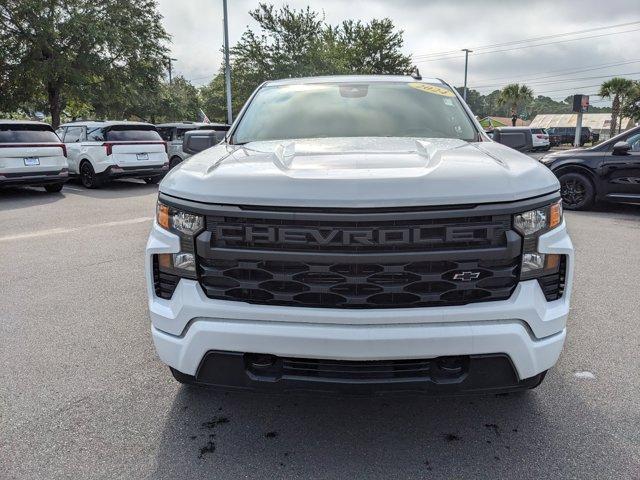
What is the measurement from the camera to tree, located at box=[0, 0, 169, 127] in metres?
20.5

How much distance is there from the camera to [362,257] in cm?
204

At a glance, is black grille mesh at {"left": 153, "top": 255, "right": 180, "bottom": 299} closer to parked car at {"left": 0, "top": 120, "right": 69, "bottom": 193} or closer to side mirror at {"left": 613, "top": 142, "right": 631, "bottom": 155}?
side mirror at {"left": 613, "top": 142, "right": 631, "bottom": 155}

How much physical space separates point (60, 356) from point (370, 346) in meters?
2.45

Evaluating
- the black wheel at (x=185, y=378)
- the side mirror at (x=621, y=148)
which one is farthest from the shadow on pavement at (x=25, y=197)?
the side mirror at (x=621, y=148)

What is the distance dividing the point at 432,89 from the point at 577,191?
6580mm

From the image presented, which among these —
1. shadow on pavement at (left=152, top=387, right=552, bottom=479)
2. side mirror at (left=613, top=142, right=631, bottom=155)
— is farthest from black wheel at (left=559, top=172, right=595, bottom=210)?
shadow on pavement at (left=152, top=387, right=552, bottom=479)

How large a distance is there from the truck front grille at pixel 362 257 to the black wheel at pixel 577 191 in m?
7.97

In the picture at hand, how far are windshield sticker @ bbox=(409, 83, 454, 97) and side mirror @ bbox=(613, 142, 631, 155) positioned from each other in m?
6.06

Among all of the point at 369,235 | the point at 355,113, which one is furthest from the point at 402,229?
the point at 355,113

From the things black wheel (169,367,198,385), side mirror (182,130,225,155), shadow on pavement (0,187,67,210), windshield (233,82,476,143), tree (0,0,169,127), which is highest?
tree (0,0,169,127)

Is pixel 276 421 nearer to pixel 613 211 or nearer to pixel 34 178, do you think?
pixel 613 211

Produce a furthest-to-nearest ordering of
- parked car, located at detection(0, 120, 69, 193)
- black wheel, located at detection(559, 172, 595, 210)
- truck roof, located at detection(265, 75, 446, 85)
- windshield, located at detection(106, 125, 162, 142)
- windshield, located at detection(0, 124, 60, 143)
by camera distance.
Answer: windshield, located at detection(106, 125, 162, 142), windshield, located at detection(0, 124, 60, 143), parked car, located at detection(0, 120, 69, 193), black wheel, located at detection(559, 172, 595, 210), truck roof, located at detection(265, 75, 446, 85)

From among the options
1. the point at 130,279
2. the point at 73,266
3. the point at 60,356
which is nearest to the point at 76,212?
the point at 73,266

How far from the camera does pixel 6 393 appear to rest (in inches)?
117
